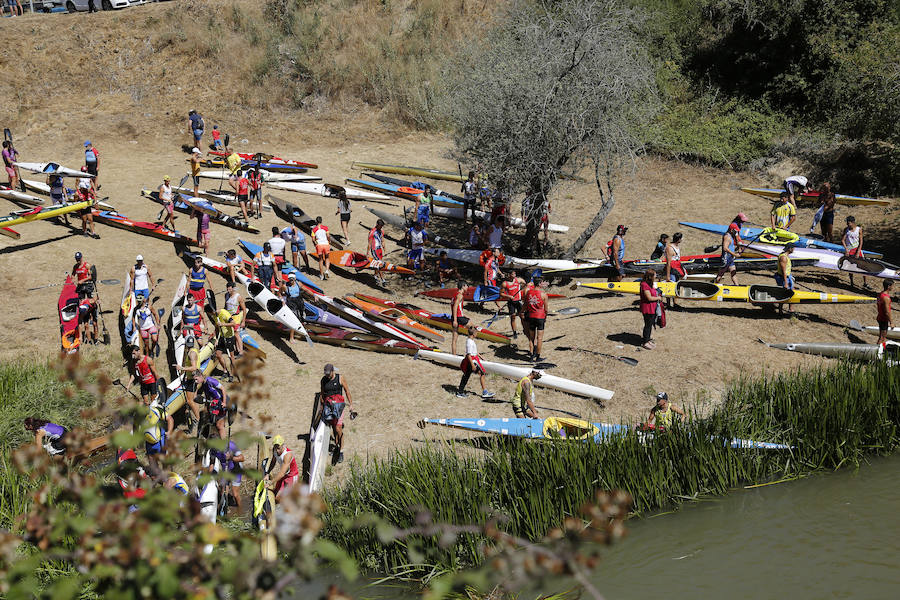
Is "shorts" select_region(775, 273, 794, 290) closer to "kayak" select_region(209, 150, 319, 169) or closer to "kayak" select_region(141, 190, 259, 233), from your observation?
"kayak" select_region(141, 190, 259, 233)

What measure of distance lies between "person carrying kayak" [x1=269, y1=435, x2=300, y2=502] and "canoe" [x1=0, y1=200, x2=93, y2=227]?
1136 cm

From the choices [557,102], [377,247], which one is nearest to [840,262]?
[557,102]

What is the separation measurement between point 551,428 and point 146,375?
6338mm

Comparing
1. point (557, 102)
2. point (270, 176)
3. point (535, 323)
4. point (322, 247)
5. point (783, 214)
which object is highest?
point (557, 102)

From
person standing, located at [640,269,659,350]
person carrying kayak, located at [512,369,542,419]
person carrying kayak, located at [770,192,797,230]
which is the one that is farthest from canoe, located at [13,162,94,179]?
person carrying kayak, located at [770,192,797,230]

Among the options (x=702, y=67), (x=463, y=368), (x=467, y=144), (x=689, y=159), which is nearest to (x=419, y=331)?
(x=463, y=368)

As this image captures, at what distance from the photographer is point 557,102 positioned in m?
13.9

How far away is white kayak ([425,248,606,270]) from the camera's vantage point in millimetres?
15406

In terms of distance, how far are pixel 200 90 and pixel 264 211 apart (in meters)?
9.74

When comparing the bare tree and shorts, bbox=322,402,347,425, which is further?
Answer: the bare tree

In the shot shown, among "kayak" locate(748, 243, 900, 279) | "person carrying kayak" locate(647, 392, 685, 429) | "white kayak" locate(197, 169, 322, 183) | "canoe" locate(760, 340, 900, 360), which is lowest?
"person carrying kayak" locate(647, 392, 685, 429)

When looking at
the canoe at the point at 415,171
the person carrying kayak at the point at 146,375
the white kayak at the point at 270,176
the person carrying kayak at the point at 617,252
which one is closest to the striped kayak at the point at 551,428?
the person carrying kayak at the point at 146,375

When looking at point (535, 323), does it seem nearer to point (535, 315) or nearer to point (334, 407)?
point (535, 315)

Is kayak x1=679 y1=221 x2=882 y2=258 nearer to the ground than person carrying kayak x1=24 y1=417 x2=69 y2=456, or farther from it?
farther from it
